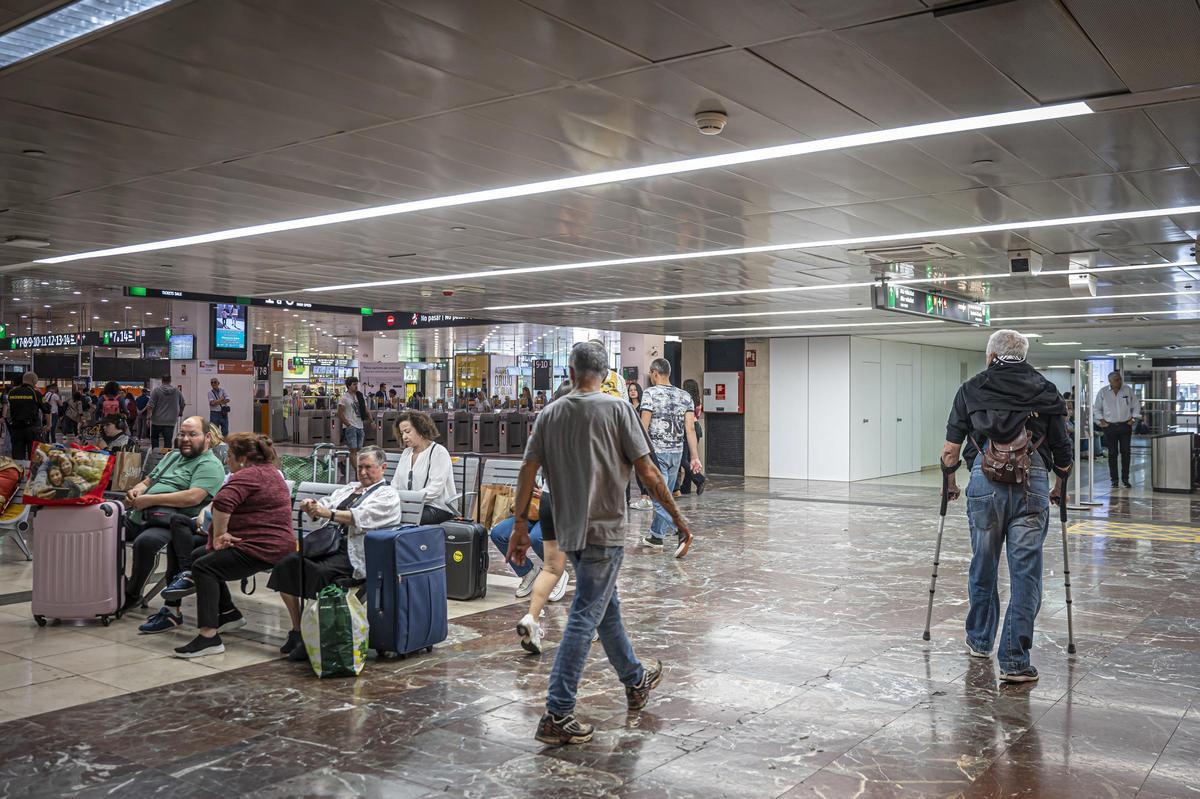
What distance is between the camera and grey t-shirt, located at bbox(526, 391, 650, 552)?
13.6 ft

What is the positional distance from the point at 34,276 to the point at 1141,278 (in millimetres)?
13295

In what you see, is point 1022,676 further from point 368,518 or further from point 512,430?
point 512,430

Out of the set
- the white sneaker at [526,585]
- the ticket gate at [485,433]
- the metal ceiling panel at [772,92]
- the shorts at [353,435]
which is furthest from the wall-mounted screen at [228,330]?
the metal ceiling panel at [772,92]

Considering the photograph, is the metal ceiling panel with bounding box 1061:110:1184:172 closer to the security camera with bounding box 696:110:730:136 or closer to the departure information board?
the security camera with bounding box 696:110:730:136

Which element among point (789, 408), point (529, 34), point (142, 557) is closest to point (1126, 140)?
point (529, 34)

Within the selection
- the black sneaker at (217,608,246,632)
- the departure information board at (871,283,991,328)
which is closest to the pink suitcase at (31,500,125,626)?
the black sneaker at (217,608,246,632)

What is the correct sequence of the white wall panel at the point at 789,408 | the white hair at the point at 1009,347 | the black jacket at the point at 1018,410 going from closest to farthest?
1. the black jacket at the point at 1018,410
2. the white hair at the point at 1009,347
3. the white wall panel at the point at 789,408

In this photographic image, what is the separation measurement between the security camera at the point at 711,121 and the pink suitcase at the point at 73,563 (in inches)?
177

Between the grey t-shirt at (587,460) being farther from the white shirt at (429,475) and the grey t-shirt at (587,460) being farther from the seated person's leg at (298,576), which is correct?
the white shirt at (429,475)

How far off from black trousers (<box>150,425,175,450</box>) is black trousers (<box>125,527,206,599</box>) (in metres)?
12.1

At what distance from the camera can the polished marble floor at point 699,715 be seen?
3.69 metres

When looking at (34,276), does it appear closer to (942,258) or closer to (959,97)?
(942,258)

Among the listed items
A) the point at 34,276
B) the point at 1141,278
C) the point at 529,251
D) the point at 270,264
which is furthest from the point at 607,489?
the point at 34,276

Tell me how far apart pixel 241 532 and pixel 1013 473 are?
431 centimetres
